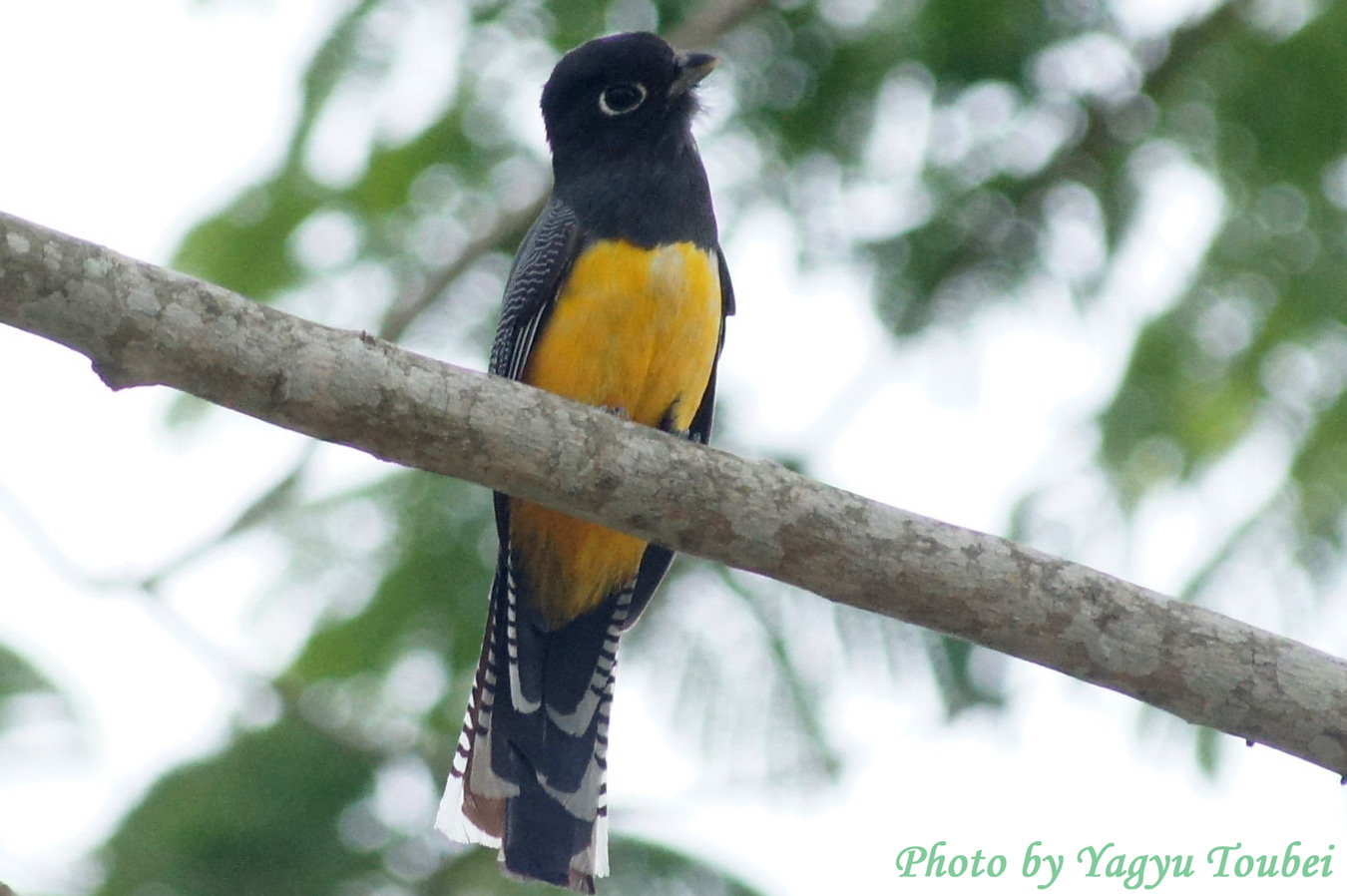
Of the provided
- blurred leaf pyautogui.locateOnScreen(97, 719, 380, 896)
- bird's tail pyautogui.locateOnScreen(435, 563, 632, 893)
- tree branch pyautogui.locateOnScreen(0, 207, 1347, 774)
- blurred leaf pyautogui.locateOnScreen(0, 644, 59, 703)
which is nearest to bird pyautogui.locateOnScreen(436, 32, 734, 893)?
bird's tail pyautogui.locateOnScreen(435, 563, 632, 893)

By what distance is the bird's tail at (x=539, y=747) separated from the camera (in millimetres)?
4828

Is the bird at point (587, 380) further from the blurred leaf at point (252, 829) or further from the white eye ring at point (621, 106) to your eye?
the blurred leaf at point (252, 829)

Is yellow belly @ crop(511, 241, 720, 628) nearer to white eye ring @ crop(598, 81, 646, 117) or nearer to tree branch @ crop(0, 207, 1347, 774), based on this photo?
white eye ring @ crop(598, 81, 646, 117)

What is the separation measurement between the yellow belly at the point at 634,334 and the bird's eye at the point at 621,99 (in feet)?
2.42

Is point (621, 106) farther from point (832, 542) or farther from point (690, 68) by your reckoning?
point (832, 542)

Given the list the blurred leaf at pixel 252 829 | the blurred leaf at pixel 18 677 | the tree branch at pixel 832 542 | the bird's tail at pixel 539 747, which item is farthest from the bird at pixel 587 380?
the blurred leaf at pixel 18 677

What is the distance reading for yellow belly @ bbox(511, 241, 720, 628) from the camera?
4.82 meters

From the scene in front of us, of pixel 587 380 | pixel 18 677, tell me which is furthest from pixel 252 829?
pixel 587 380

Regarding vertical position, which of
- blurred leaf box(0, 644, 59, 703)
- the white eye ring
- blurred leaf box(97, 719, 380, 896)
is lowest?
blurred leaf box(97, 719, 380, 896)

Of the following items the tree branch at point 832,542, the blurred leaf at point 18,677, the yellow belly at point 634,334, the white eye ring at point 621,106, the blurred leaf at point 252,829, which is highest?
the white eye ring at point 621,106

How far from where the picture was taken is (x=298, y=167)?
5699 mm

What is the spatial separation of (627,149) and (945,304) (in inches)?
49.9

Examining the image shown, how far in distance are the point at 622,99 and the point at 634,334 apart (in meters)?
1.12

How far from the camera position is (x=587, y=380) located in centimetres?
487
